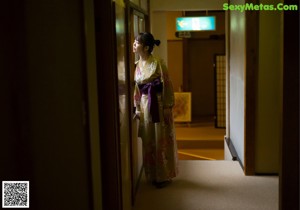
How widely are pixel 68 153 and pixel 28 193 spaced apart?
0.26 metres

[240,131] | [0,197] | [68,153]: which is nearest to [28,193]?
[0,197]

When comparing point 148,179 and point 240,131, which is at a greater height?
point 240,131

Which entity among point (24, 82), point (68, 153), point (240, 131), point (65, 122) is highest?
point (24, 82)

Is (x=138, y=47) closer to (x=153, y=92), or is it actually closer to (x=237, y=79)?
(x=153, y=92)

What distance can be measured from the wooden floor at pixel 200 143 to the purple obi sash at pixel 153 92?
2462mm

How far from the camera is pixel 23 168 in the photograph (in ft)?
5.89

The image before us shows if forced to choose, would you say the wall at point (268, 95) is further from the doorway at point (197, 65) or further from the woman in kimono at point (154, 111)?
the doorway at point (197, 65)

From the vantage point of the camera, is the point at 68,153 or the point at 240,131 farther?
the point at 240,131

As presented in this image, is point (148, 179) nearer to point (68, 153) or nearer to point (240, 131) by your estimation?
point (240, 131)

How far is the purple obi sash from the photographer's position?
10.7 ft

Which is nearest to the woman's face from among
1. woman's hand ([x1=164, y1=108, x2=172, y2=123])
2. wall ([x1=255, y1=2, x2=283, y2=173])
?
woman's hand ([x1=164, y1=108, x2=172, y2=123])

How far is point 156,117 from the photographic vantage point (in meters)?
3.26

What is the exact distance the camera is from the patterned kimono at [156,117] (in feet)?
10.8

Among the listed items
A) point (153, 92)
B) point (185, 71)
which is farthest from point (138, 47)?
point (185, 71)
